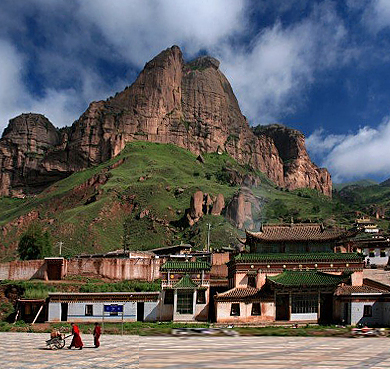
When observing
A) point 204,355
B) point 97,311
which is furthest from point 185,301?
point 204,355

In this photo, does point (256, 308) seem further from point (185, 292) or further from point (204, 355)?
point (204, 355)

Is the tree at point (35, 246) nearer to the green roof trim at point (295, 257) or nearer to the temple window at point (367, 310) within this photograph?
the green roof trim at point (295, 257)

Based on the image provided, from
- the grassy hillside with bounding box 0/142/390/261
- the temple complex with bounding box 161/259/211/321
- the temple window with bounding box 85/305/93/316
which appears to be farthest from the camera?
the grassy hillside with bounding box 0/142/390/261

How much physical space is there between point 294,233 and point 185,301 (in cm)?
1206

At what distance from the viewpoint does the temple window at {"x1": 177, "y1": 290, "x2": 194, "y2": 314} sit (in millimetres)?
41844

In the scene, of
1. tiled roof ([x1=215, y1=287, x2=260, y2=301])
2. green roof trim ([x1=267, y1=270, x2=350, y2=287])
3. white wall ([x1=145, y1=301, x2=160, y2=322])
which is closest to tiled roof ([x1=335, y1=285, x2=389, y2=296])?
green roof trim ([x1=267, y1=270, x2=350, y2=287])

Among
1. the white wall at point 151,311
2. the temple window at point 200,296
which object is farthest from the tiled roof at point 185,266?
the white wall at point 151,311

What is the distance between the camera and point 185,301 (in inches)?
1665

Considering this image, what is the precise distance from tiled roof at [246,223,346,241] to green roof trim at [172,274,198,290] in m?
7.47

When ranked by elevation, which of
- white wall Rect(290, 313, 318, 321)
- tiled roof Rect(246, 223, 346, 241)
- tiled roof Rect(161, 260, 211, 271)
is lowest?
white wall Rect(290, 313, 318, 321)

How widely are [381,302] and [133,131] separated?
531 feet

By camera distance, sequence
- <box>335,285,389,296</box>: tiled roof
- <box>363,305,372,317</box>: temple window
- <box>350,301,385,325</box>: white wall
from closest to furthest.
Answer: <box>350,301,385,325</box>: white wall
<box>363,305,372,317</box>: temple window
<box>335,285,389,296</box>: tiled roof

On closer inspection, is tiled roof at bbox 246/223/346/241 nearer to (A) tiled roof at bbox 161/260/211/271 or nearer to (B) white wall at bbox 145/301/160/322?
(A) tiled roof at bbox 161/260/211/271

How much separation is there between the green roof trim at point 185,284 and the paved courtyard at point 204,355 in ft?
47.1
